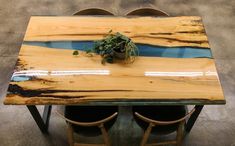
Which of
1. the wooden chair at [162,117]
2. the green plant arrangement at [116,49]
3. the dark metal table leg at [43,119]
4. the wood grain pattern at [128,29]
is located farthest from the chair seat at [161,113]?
the dark metal table leg at [43,119]

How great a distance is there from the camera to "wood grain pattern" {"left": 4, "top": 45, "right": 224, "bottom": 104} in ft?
6.67

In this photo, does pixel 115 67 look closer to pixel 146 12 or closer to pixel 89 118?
pixel 89 118

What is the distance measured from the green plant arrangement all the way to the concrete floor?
0.89 m

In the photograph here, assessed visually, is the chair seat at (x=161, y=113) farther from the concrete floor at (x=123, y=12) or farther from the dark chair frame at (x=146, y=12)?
the dark chair frame at (x=146, y=12)

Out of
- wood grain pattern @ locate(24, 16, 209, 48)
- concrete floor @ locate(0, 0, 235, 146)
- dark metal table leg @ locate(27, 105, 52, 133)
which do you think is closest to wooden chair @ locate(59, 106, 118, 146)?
dark metal table leg @ locate(27, 105, 52, 133)

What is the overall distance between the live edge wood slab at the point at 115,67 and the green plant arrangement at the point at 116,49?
6cm

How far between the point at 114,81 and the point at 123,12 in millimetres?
2386

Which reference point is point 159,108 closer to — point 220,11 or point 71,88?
point 71,88

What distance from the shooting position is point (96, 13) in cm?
284

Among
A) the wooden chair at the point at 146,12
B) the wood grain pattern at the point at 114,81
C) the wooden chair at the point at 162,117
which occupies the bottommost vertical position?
the wooden chair at the point at 162,117

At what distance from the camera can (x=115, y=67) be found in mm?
2227

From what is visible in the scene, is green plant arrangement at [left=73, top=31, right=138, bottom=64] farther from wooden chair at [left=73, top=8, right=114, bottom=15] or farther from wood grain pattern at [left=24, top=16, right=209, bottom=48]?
wooden chair at [left=73, top=8, right=114, bottom=15]

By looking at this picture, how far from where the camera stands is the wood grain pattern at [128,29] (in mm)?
2447

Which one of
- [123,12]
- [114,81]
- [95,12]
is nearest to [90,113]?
[114,81]
